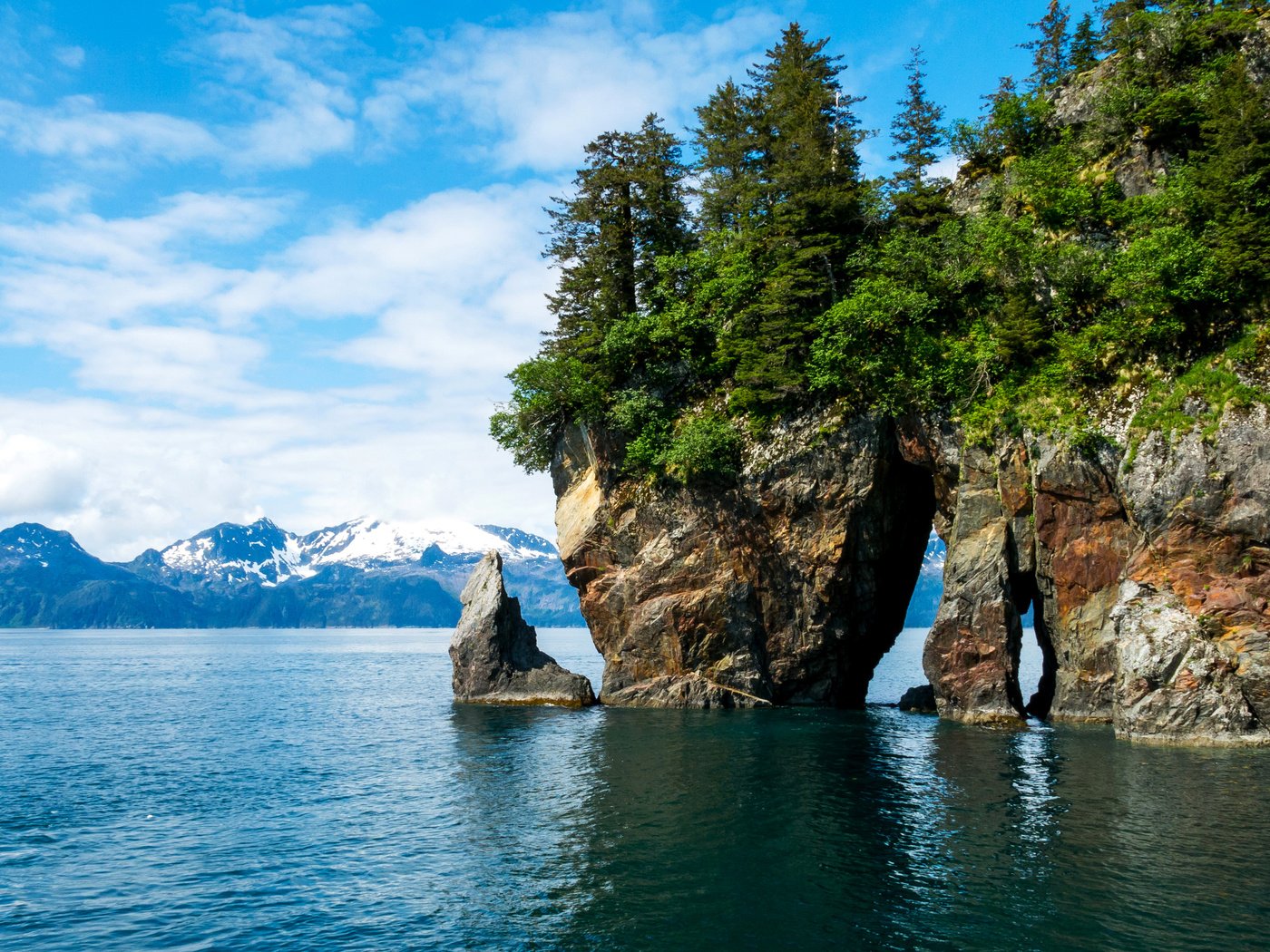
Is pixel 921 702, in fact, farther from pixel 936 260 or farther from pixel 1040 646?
pixel 936 260

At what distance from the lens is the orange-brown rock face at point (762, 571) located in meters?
47.0

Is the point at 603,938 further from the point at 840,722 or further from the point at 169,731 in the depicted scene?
the point at 169,731

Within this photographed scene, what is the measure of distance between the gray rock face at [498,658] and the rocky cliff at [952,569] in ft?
14.0

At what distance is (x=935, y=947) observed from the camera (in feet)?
51.1

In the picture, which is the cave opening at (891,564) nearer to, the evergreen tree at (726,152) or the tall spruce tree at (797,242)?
the tall spruce tree at (797,242)

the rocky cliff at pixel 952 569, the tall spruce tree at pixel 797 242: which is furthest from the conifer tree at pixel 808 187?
the rocky cliff at pixel 952 569

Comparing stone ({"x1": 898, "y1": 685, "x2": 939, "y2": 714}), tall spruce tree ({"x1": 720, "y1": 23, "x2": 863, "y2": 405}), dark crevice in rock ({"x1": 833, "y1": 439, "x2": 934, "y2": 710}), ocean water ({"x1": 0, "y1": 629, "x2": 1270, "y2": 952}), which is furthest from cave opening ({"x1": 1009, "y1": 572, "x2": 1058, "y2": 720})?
tall spruce tree ({"x1": 720, "y1": 23, "x2": 863, "y2": 405})

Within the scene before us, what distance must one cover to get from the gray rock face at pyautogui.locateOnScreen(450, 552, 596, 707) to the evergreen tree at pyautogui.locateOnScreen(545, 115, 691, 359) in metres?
17.3

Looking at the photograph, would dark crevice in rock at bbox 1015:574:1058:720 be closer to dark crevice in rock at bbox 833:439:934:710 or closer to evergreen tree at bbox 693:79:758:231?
dark crevice in rock at bbox 833:439:934:710

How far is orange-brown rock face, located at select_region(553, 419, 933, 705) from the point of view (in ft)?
154

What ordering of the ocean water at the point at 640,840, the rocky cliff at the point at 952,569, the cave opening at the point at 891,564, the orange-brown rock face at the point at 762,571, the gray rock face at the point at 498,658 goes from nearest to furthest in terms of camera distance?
the ocean water at the point at 640,840, the rocky cliff at the point at 952,569, the orange-brown rock face at the point at 762,571, the cave opening at the point at 891,564, the gray rock face at the point at 498,658

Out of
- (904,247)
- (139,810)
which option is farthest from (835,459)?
(139,810)

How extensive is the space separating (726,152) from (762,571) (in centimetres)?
3022

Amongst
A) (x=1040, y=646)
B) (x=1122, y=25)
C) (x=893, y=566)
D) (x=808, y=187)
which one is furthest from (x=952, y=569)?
(x=1122, y=25)
